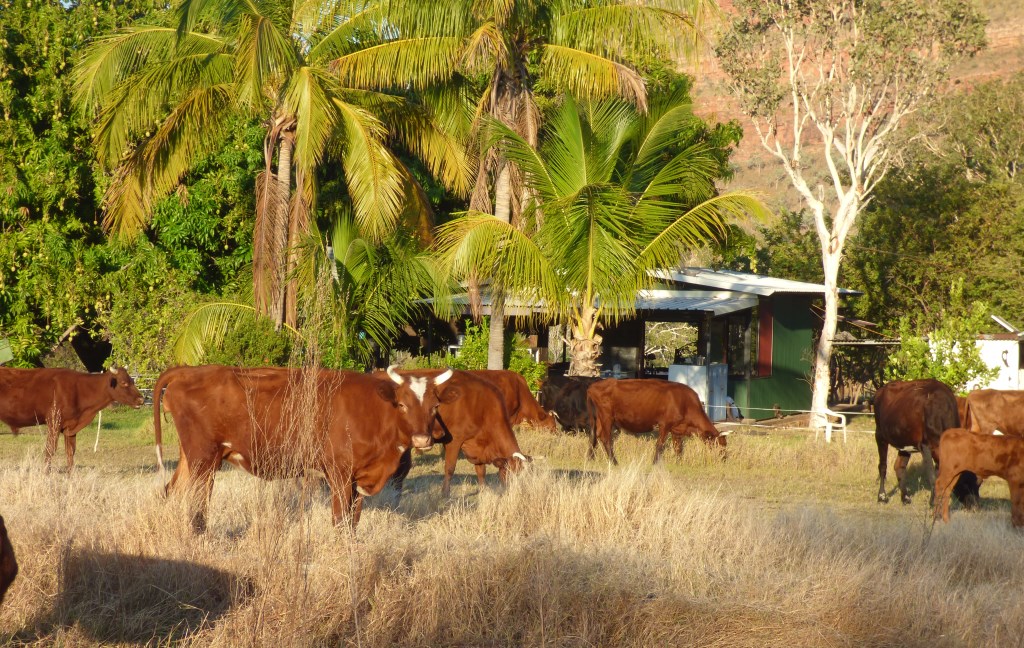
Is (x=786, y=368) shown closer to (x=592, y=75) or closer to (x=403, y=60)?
(x=592, y=75)

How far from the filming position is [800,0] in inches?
1006

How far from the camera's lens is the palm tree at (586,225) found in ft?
56.9

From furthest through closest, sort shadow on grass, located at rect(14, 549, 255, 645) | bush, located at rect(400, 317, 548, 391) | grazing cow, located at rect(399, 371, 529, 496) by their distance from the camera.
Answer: bush, located at rect(400, 317, 548, 391), grazing cow, located at rect(399, 371, 529, 496), shadow on grass, located at rect(14, 549, 255, 645)

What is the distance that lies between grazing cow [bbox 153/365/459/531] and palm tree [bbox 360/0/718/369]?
30.5ft

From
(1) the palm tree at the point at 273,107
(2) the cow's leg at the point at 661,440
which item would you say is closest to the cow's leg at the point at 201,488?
(2) the cow's leg at the point at 661,440

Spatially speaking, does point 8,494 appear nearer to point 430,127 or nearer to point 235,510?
point 235,510

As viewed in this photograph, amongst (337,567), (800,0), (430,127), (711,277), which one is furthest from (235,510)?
(800,0)

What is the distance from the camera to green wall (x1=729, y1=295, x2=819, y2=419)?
25.2 m

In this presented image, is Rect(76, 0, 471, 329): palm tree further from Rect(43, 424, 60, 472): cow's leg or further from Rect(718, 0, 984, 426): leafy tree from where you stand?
Rect(718, 0, 984, 426): leafy tree

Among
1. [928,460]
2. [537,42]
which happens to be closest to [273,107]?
[537,42]

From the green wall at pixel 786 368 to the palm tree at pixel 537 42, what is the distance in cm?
824

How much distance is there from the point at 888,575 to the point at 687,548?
1428 mm

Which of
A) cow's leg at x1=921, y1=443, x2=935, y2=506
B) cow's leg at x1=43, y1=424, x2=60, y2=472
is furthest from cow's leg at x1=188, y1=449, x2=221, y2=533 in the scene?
cow's leg at x1=921, y1=443, x2=935, y2=506

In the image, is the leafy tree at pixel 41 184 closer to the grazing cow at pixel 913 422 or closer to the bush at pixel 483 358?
the bush at pixel 483 358
